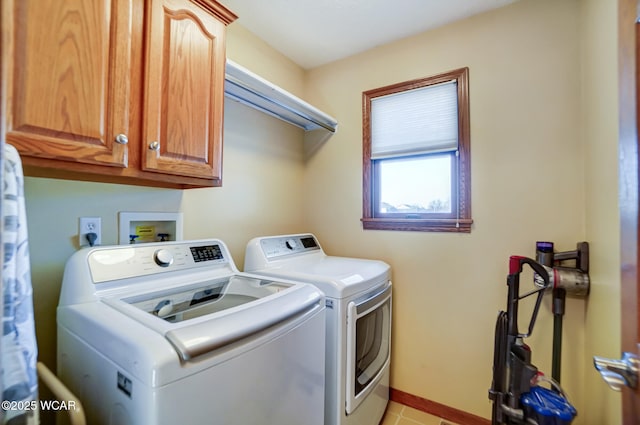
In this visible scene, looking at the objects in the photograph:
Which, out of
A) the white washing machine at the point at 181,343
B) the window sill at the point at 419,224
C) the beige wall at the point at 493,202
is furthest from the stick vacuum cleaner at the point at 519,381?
the white washing machine at the point at 181,343

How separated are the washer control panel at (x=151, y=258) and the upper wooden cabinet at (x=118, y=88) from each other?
1.07 ft

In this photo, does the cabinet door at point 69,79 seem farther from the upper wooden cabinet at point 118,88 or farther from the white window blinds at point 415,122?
the white window blinds at point 415,122

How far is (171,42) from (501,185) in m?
1.91

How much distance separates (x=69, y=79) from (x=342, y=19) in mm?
1607

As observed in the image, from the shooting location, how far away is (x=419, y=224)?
6.49ft

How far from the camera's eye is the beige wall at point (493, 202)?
1.57 metres

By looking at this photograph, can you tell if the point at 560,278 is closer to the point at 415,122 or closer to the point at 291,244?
the point at 415,122

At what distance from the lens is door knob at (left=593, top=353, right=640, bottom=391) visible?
1.89 feet

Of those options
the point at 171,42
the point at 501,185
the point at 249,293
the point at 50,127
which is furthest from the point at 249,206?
the point at 501,185

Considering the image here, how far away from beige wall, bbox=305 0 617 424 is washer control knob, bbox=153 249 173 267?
1359 millimetres

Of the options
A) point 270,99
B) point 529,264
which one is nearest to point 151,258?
point 270,99

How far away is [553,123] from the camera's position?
63.7 inches

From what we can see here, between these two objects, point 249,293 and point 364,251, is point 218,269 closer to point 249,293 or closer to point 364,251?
point 249,293

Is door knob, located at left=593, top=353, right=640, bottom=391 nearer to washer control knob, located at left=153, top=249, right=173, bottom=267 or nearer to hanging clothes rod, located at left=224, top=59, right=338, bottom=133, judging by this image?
washer control knob, located at left=153, top=249, right=173, bottom=267
